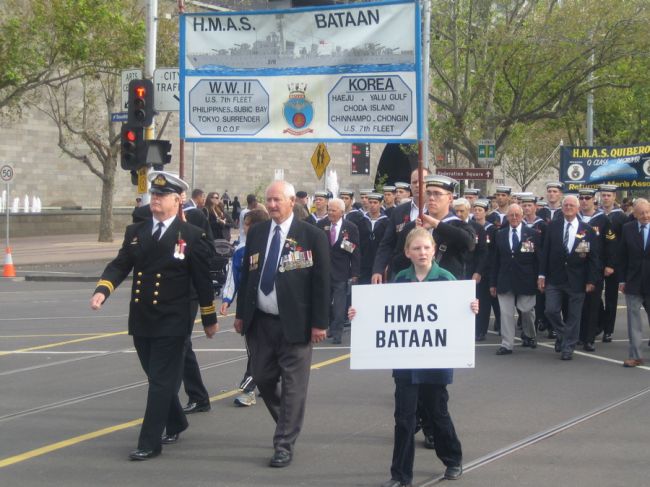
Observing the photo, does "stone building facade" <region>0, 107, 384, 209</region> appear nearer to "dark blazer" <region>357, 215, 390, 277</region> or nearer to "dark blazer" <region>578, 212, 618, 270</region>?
"dark blazer" <region>357, 215, 390, 277</region>

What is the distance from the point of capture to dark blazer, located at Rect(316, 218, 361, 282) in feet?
44.1

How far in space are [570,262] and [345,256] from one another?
2.93 meters

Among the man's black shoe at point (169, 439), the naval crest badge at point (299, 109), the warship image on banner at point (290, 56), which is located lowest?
the man's black shoe at point (169, 439)

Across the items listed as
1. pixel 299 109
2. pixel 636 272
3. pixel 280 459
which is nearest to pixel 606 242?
pixel 636 272

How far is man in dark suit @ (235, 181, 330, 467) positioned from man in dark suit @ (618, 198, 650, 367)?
5306mm

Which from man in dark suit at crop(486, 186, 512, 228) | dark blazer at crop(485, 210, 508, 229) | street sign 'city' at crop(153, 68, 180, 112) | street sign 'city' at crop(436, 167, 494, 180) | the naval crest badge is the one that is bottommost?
dark blazer at crop(485, 210, 508, 229)

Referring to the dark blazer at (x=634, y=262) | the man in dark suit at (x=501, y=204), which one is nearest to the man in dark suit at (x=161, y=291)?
the dark blazer at (x=634, y=262)

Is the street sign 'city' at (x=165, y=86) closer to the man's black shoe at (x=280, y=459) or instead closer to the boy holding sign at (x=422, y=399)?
the man's black shoe at (x=280, y=459)

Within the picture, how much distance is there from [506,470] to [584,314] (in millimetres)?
6315

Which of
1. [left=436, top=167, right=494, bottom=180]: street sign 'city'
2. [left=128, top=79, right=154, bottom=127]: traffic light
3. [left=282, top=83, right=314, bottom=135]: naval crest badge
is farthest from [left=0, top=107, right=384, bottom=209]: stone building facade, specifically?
[left=282, top=83, right=314, bottom=135]: naval crest badge

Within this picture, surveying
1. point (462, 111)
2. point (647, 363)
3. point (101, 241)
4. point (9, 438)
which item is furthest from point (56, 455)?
point (101, 241)

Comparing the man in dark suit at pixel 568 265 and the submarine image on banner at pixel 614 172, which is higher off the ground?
the submarine image on banner at pixel 614 172

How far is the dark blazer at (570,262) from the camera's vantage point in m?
12.2

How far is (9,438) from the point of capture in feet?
25.7
